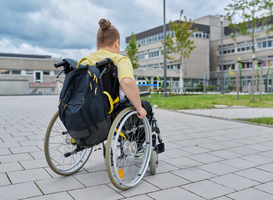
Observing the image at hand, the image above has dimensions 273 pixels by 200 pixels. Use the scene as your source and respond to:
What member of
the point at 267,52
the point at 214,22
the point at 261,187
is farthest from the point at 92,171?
the point at 214,22

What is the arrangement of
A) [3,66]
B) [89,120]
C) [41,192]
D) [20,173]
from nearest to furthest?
[89,120] → [41,192] → [20,173] → [3,66]

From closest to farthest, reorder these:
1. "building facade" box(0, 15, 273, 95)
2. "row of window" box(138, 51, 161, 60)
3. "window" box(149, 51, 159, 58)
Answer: "building facade" box(0, 15, 273, 95)
"row of window" box(138, 51, 161, 60)
"window" box(149, 51, 159, 58)

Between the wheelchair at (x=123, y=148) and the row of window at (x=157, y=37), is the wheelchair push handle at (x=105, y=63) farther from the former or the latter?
the row of window at (x=157, y=37)

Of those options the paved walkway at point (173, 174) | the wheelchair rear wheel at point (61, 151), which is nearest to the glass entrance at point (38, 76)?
the paved walkway at point (173, 174)

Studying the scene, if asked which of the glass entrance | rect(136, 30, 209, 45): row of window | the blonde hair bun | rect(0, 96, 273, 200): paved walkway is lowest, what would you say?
rect(0, 96, 273, 200): paved walkway

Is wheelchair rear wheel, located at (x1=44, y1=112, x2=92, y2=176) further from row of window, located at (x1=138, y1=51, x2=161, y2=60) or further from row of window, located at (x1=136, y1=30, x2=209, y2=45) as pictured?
row of window, located at (x1=138, y1=51, x2=161, y2=60)

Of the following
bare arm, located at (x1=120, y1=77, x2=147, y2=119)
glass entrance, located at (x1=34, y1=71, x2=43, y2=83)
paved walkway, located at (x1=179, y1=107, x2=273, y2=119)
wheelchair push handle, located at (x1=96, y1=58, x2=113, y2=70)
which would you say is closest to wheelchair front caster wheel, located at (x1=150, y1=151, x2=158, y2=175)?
bare arm, located at (x1=120, y1=77, x2=147, y2=119)

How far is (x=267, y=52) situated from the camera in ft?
148

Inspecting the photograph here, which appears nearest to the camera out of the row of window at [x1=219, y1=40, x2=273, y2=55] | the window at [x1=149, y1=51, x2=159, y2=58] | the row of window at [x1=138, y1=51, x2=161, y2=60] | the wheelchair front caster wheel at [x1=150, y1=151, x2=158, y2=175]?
the wheelchair front caster wheel at [x1=150, y1=151, x2=158, y2=175]

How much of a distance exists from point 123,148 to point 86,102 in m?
0.73

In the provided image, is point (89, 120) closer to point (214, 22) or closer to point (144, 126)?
point (144, 126)

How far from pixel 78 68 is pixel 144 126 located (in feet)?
3.29

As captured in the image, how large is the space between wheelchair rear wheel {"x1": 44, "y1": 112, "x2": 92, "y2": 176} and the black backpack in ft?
1.56

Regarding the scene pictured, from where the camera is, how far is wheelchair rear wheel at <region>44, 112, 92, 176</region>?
2721 millimetres
